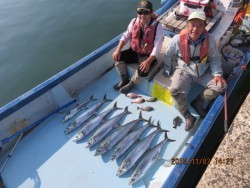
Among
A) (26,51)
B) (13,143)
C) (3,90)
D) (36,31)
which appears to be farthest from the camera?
(36,31)

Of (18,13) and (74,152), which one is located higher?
(18,13)

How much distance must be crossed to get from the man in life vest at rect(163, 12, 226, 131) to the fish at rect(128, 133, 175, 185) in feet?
2.26

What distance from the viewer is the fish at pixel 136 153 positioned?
4.99m

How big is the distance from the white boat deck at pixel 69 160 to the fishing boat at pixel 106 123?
0.06ft

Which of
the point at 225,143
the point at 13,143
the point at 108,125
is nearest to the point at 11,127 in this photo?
the point at 13,143

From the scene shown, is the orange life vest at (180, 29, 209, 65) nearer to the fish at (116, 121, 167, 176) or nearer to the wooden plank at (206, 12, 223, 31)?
the wooden plank at (206, 12, 223, 31)

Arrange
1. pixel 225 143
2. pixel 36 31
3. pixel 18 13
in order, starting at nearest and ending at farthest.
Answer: pixel 225 143, pixel 36 31, pixel 18 13

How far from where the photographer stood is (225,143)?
11.6 feet

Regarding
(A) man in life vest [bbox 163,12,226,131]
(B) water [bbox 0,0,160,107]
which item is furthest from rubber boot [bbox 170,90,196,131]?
(B) water [bbox 0,0,160,107]

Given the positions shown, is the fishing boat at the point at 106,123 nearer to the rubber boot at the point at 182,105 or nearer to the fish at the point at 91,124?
the fish at the point at 91,124

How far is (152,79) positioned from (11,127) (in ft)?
Result: 10.6

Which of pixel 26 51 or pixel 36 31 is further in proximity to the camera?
pixel 36 31

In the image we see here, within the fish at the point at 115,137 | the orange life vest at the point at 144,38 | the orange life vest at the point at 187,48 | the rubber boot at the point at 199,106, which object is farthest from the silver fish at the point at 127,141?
the orange life vest at the point at 144,38

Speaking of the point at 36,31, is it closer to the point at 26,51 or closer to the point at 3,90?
the point at 26,51
